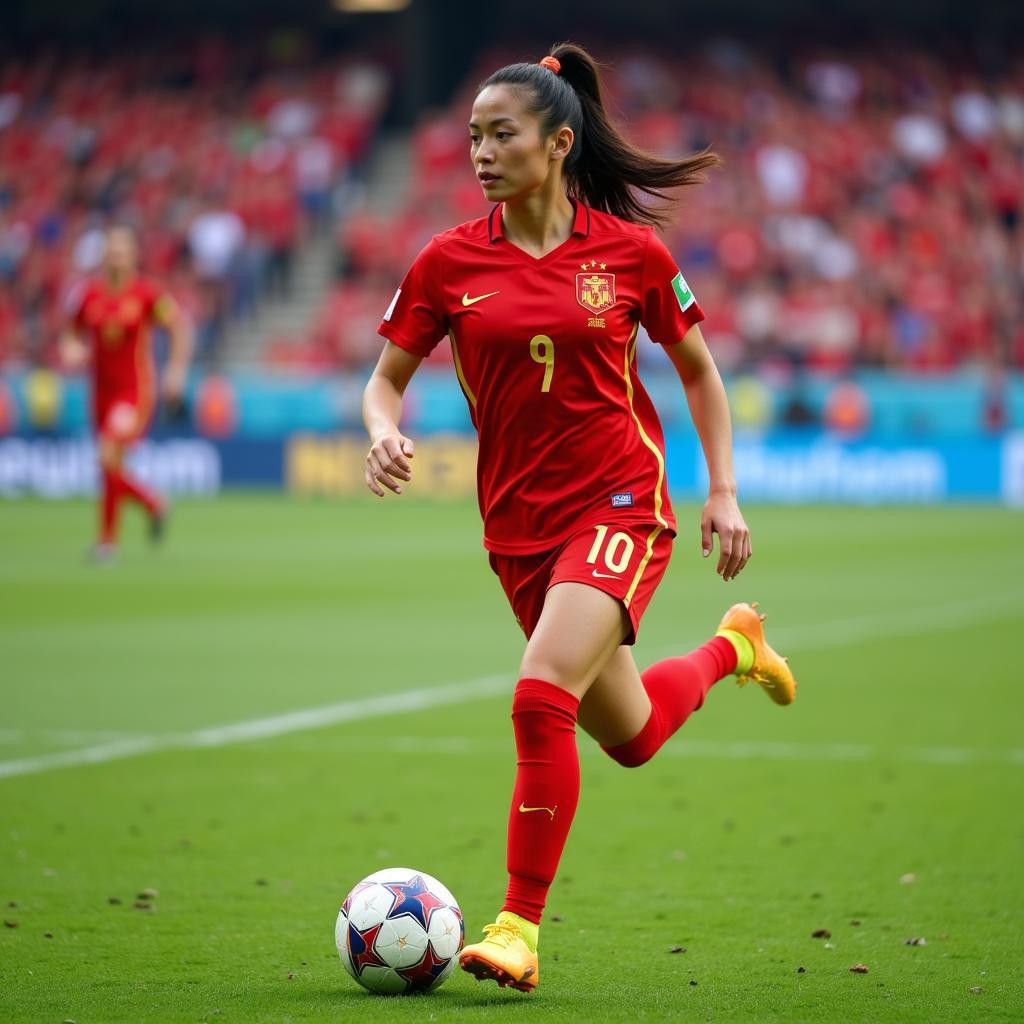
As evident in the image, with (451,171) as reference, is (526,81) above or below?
below

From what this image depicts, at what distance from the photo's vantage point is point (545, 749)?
15.0 feet

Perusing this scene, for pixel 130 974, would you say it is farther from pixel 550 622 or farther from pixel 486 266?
pixel 486 266

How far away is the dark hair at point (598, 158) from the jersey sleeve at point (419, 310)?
50 centimetres

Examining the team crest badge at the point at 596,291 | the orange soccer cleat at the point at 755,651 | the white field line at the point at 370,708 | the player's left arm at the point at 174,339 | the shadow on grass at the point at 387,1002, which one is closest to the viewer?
the shadow on grass at the point at 387,1002

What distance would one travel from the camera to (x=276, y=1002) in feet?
14.2

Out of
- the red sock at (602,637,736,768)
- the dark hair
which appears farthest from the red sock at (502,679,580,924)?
the dark hair

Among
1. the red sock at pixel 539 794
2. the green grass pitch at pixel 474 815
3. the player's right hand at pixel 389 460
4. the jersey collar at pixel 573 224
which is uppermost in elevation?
the jersey collar at pixel 573 224

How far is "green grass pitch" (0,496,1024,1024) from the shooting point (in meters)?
4.55

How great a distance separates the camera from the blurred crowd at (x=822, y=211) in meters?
28.9

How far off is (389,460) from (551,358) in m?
0.50

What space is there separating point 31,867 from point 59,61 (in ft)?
118

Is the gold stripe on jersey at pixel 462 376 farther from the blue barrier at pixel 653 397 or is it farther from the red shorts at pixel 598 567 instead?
the blue barrier at pixel 653 397

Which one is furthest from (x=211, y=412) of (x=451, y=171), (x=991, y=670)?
(x=991, y=670)

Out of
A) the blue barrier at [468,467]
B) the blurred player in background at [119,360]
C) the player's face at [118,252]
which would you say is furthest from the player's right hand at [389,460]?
the blue barrier at [468,467]
